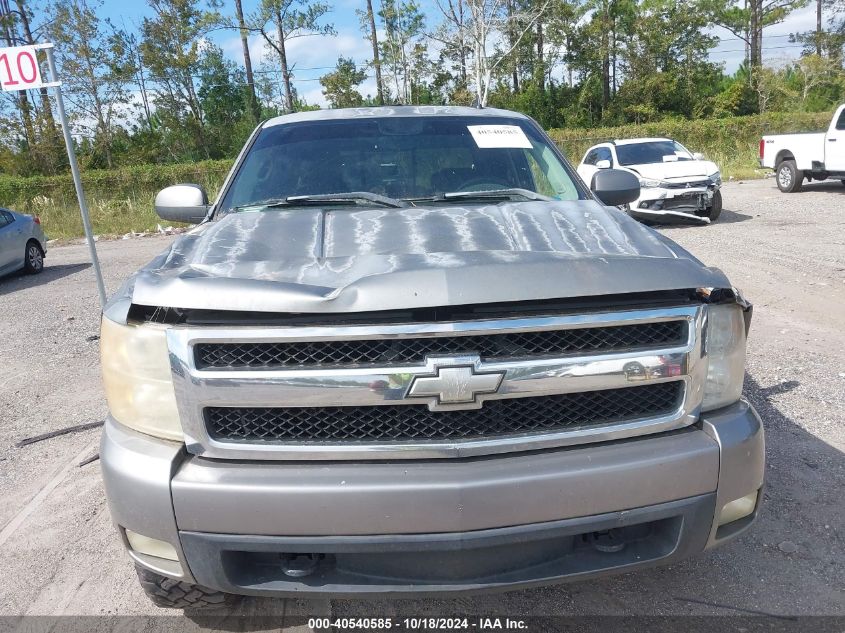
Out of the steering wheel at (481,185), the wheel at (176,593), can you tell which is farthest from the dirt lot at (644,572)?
the steering wheel at (481,185)

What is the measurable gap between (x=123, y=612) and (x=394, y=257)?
69.0 inches

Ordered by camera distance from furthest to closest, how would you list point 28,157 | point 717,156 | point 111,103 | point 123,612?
point 111,103, point 28,157, point 717,156, point 123,612

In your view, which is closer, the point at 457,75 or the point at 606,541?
the point at 606,541

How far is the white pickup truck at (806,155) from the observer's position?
44.5 ft

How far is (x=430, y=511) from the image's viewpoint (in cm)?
165

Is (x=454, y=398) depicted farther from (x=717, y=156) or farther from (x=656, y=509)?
(x=717, y=156)

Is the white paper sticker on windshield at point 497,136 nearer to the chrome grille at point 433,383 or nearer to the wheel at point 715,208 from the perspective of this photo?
the chrome grille at point 433,383

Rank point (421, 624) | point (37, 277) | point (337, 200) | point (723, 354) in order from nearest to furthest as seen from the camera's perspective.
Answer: point (723, 354), point (421, 624), point (337, 200), point (37, 277)

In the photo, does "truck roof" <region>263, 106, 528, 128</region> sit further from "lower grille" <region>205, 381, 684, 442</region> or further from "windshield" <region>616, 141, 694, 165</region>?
"windshield" <region>616, 141, 694, 165</region>

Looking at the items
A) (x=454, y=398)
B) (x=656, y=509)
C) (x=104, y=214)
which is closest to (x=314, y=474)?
(x=454, y=398)

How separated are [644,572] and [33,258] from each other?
11926 millimetres

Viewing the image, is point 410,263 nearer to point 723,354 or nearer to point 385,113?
point 723,354

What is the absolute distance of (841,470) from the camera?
3156mm

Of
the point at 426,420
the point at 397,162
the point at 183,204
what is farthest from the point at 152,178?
the point at 426,420
